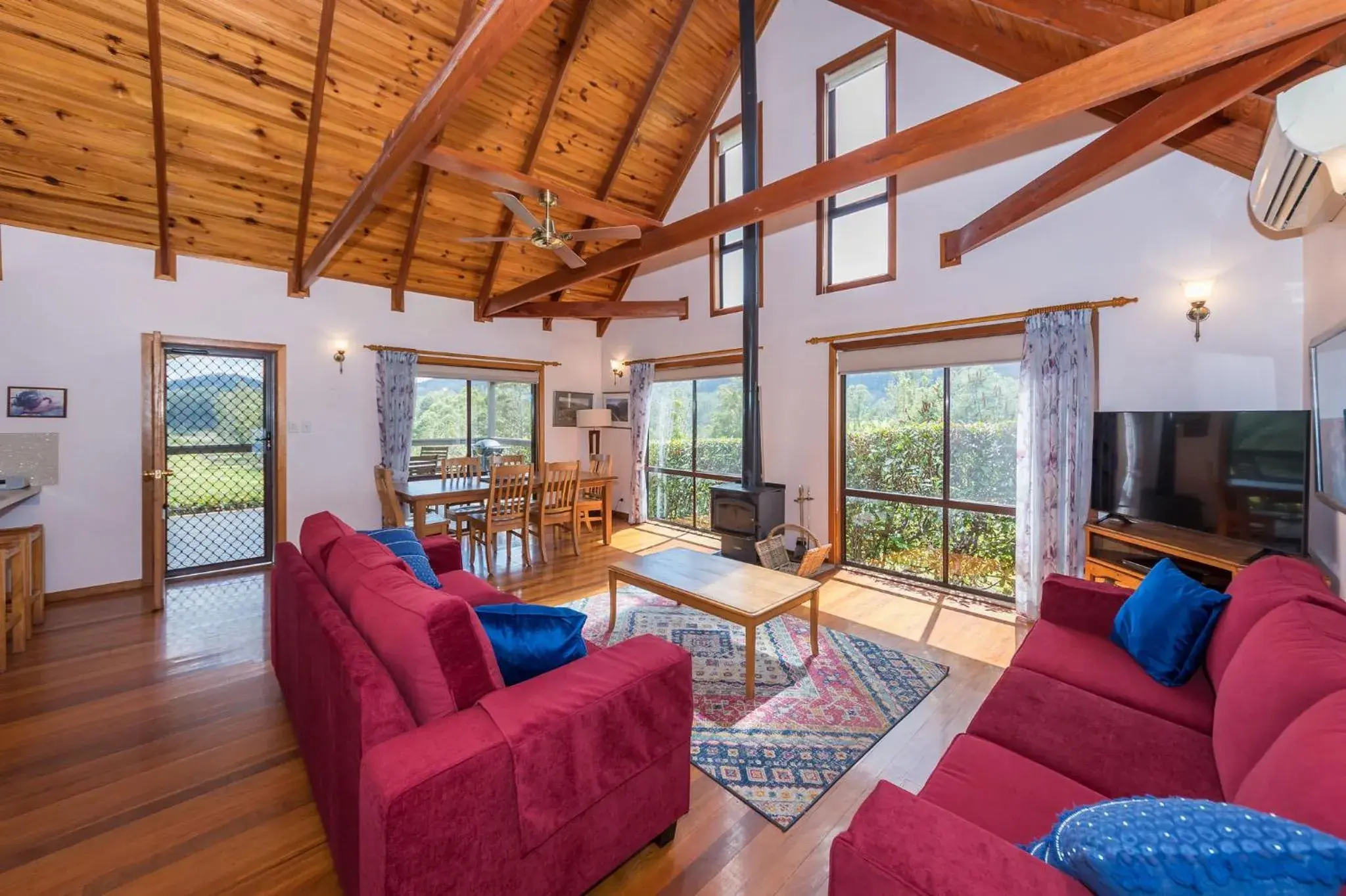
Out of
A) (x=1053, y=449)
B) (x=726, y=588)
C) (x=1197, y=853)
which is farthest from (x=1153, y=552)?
(x=1197, y=853)

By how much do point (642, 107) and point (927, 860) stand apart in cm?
638

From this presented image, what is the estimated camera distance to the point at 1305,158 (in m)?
1.97

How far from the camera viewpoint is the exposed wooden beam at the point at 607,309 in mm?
6312

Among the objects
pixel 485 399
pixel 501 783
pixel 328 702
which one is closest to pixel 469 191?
pixel 485 399

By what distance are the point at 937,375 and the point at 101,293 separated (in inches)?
274

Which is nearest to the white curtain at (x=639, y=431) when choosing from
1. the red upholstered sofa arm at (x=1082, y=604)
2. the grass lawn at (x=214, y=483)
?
the grass lawn at (x=214, y=483)

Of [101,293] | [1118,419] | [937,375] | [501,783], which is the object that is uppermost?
[101,293]

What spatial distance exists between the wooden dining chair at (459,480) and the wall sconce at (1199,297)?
563 cm

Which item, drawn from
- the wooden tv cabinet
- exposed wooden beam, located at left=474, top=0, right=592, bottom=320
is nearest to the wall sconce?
the wooden tv cabinet

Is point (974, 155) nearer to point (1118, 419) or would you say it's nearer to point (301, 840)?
point (1118, 419)

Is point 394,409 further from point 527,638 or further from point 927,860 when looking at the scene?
point 927,860

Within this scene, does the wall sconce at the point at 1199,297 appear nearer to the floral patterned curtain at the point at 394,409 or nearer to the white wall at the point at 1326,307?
the white wall at the point at 1326,307

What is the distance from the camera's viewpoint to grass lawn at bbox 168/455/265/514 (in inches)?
193

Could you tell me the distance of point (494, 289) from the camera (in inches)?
264
